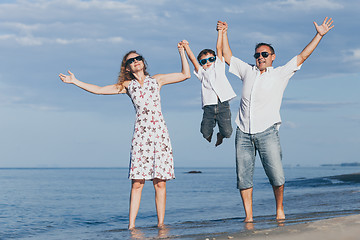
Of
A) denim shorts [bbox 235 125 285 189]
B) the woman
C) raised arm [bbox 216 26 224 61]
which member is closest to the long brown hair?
the woman

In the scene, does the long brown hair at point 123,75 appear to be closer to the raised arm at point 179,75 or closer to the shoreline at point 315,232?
the raised arm at point 179,75

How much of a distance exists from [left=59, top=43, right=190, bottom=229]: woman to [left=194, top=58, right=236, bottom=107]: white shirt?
35 cm

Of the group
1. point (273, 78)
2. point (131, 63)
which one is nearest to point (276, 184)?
point (273, 78)

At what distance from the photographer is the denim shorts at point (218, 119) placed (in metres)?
6.82

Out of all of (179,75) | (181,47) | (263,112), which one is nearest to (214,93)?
(179,75)

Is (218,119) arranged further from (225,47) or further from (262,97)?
(225,47)

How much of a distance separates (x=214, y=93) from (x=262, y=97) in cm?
72

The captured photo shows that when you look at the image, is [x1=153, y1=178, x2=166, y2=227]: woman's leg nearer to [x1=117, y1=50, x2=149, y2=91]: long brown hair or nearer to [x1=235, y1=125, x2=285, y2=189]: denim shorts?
[x1=235, y1=125, x2=285, y2=189]: denim shorts

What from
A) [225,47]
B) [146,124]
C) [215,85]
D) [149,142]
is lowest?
[149,142]

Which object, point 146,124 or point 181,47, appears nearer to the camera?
point 146,124

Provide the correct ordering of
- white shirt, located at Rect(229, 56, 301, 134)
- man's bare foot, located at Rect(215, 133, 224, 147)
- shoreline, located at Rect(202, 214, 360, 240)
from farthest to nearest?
man's bare foot, located at Rect(215, 133, 224, 147)
white shirt, located at Rect(229, 56, 301, 134)
shoreline, located at Rect(202, 214, 360, 240)

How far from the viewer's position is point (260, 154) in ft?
22.1

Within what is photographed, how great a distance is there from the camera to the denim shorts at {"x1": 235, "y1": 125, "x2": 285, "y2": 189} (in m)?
6.59

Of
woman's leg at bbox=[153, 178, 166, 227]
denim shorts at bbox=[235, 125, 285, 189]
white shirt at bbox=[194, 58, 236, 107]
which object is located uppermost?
white shirt at bbox=[194, 58, 236, 107]
